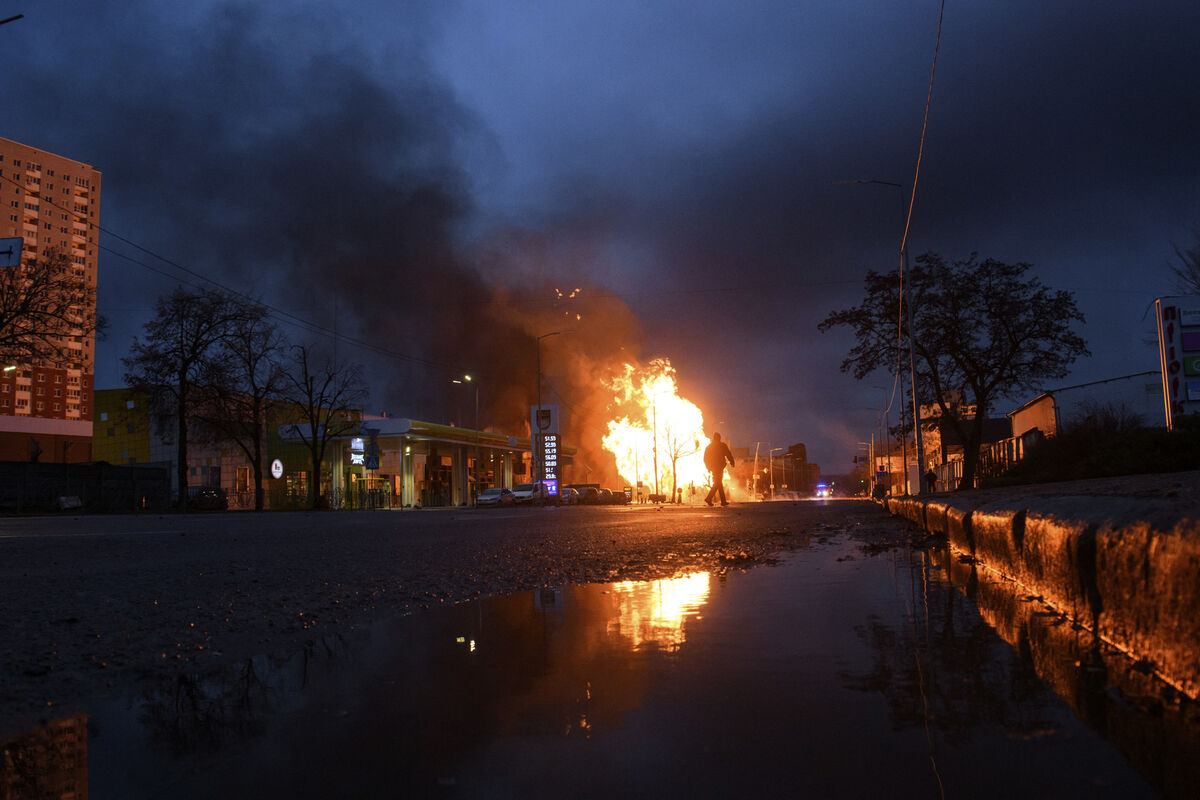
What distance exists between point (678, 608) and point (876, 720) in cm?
212

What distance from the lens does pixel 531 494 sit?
58125 millimetres

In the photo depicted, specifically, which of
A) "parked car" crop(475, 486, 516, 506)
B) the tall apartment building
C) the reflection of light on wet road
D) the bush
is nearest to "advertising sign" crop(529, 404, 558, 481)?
"parked car" crop(475, 486, 516, 506)

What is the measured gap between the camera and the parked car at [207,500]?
45.8 metres

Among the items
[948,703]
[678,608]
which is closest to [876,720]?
[948,703]

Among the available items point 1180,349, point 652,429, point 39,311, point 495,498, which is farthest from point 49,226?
point 1180,349

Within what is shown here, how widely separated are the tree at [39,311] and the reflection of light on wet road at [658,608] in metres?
36.1

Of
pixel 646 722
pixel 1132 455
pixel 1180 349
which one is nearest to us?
pixel 646 722

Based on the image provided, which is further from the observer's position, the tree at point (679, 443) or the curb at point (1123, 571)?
the tree at point (679, 443)

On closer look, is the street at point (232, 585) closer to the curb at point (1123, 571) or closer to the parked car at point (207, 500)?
the curb at point (1123, 571)

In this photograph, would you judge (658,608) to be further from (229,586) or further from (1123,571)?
(229,586)

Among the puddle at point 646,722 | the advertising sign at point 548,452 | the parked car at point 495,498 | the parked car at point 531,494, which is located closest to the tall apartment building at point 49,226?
the advertising sign at point 548,452

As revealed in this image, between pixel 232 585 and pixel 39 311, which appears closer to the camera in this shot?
pixel 232 585

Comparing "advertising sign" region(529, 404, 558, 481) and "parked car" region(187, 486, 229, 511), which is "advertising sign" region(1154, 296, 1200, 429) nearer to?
"parked car" region(187, 486, 229, 511)

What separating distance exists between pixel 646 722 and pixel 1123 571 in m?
1.66
